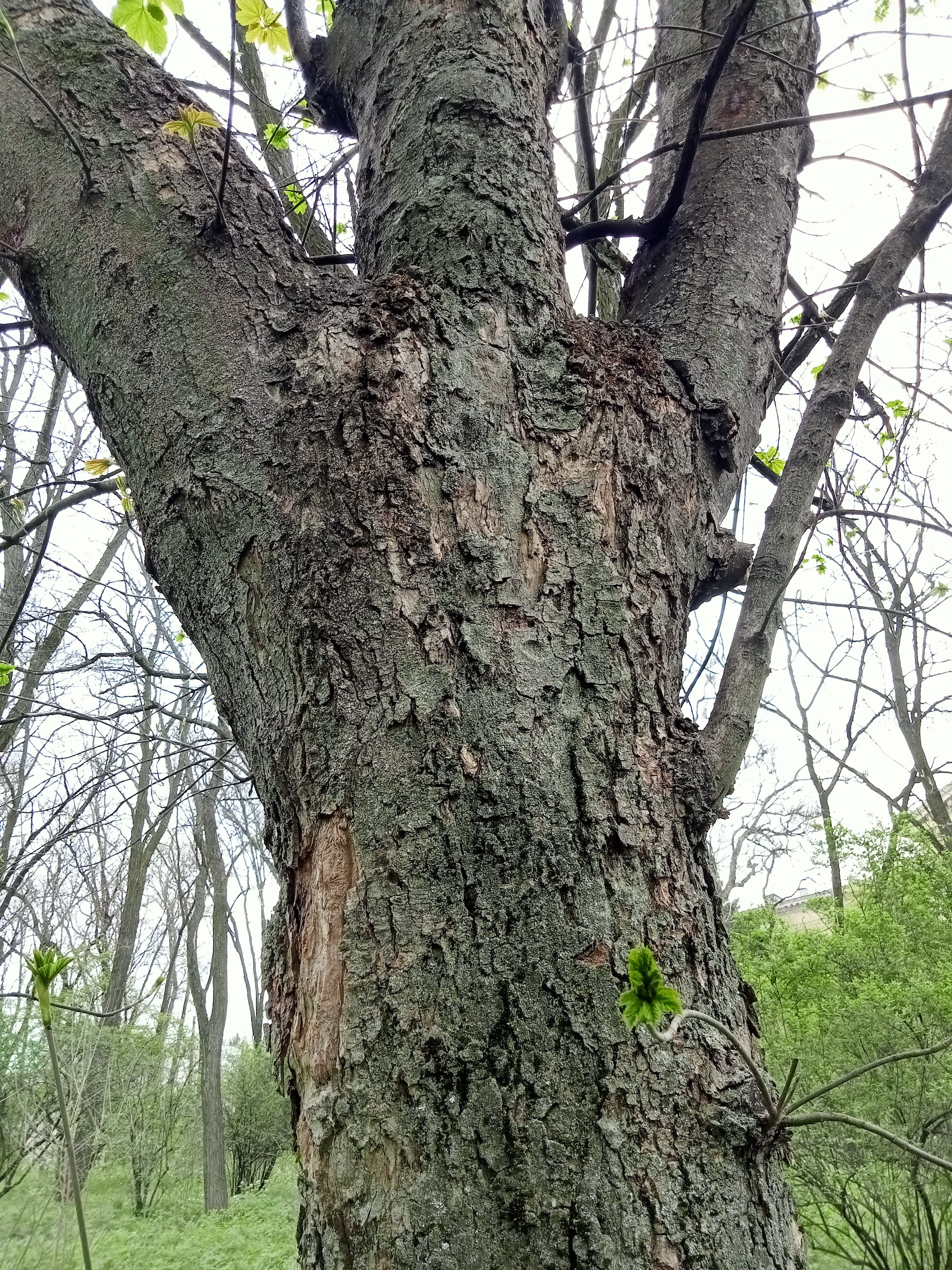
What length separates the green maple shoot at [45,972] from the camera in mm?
586

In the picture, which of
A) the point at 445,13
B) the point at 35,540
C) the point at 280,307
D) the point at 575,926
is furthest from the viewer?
the point at 35,540

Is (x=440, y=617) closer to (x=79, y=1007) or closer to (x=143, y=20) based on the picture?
(x=143, y=20)

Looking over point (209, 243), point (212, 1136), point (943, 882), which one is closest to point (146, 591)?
point (209, 243)

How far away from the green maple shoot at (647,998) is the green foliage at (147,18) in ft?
4.61

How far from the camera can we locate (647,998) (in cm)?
54

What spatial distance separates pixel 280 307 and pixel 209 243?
0.12 m

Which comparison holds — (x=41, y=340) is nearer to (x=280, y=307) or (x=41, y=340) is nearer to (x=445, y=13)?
(x=280, y=307)

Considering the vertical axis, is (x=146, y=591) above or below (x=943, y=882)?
above

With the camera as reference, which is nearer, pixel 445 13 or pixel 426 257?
pixel 426 257

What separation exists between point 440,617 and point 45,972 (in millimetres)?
435

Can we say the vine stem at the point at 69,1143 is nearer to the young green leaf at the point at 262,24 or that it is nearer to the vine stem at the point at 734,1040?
the vine stem at the point at 734,1040

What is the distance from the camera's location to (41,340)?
113 cm

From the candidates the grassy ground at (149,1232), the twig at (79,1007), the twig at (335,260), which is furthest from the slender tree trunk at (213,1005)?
the twig at (335,260)

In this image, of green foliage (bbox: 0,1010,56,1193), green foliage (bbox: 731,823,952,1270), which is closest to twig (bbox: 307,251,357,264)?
green foliage (bbox: 731,823,952,1270)
